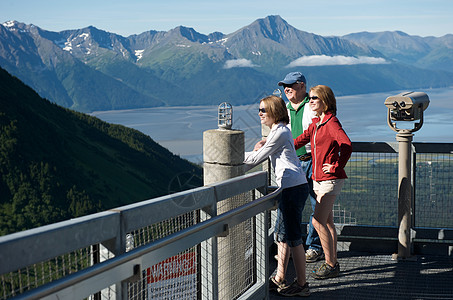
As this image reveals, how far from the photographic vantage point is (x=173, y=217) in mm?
2795

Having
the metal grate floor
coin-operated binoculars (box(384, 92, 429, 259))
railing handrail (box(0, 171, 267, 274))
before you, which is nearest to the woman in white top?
the metal grate floor

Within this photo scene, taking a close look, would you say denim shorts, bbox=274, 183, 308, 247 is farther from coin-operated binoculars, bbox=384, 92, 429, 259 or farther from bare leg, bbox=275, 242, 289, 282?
coin-operated binoculars, bbox=384, 92, 429, 259

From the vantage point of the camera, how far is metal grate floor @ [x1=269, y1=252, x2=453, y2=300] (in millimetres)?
4969

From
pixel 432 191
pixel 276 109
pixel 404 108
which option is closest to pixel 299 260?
pixel 276 109

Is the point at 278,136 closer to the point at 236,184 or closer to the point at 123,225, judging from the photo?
the point at 236,184

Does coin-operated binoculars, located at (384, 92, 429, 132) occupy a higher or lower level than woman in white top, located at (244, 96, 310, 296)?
higher

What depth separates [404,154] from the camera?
588 centimetres

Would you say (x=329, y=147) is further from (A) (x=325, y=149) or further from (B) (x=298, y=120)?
(B) (x=298, y=120)

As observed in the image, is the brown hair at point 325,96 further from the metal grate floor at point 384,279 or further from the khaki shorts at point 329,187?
the metal grate floor at point 384,279

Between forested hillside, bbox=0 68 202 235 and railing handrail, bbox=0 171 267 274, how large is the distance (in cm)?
9605

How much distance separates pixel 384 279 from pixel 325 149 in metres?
1.48

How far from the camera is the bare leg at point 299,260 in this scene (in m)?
4.49

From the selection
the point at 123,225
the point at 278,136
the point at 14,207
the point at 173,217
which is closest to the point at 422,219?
the point at 278,136

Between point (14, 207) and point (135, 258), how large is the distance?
370ft
